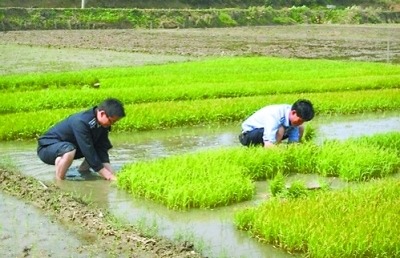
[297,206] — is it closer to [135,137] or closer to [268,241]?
[268,241]

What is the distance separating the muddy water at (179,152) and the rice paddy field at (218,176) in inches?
0.8

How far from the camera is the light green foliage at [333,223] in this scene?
4180mm

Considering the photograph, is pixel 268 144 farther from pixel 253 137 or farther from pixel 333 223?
pixel 333 223

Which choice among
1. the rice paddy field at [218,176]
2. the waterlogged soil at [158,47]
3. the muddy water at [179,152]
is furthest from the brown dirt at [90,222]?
the waterlogged soil at [158,47]

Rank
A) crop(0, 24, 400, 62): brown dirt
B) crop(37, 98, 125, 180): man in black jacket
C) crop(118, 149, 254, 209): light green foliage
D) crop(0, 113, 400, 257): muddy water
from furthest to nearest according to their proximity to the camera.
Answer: crop(0, 24, 400, 62): brown dirt
crop(37, 98, 125, 180): man in black jacket
crop(118, 149, 254, 209): light green foliage
crop(0, 113, 400, 257): muddy water

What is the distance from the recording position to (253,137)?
7.04 meters

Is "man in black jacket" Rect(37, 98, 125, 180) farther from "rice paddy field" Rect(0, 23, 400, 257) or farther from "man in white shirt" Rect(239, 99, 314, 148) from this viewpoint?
"man in white shirt" Rect(239, 99, 314, 148)

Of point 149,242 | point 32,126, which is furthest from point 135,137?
point 149,242

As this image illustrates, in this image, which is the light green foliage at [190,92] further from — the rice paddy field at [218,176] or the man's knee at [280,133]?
the man's knee at [280,133]

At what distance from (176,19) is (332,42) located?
1211 centimetres

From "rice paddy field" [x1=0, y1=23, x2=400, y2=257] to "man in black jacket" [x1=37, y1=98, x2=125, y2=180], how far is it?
0.19m

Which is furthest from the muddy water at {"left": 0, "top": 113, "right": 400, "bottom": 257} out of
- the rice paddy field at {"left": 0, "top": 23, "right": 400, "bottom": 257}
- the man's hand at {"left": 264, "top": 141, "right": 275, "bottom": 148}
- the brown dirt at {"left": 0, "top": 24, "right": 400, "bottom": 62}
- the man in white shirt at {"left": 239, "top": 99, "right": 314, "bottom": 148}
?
the brown dirt at {"left": 0, "top": 24, "right": 400, "bottom": 62}

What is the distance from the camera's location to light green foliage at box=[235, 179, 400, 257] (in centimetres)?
418

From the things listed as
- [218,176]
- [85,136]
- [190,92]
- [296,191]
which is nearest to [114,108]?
[85,136]
